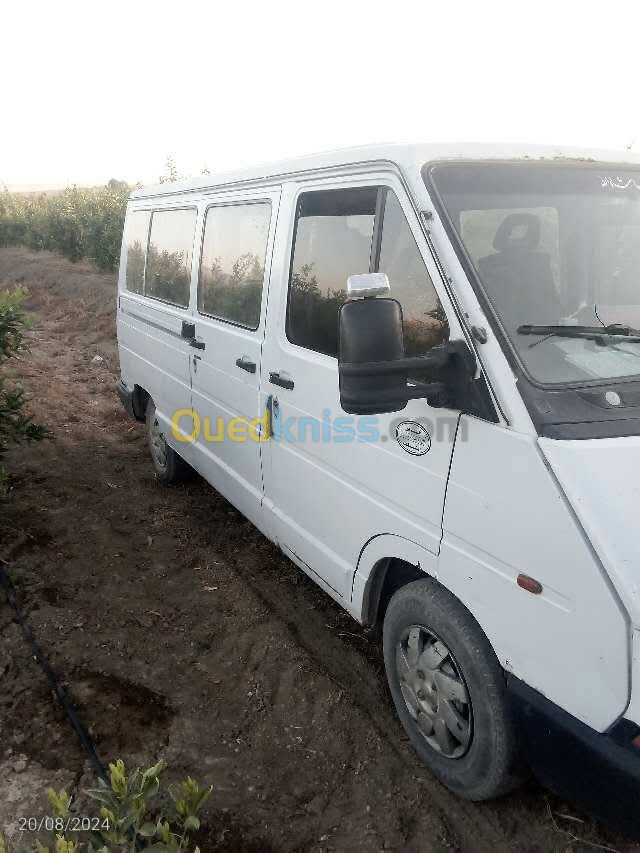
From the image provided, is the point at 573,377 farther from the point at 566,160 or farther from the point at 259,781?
the point at 259,781

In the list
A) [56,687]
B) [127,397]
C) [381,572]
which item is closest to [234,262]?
[381,572]

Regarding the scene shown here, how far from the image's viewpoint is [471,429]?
2072 mm

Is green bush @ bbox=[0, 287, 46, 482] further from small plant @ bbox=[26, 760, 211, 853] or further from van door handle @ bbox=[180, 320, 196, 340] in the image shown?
small plant @ bbox=[26, 760, 211, 853]

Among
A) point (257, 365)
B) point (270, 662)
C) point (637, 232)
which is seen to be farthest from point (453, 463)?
point (270, 662)

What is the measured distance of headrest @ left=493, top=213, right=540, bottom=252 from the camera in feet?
7.46

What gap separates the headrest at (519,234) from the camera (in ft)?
7.46

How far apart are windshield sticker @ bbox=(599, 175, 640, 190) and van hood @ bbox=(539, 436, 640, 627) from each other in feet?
3.79

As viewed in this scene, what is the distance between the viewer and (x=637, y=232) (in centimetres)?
246

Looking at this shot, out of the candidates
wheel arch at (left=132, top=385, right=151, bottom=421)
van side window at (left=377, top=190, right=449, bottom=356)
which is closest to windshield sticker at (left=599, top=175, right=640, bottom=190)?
van side window at (left=377, top=190, right=449, bottom=356)

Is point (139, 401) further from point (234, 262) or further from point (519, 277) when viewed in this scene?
point (519, 277)

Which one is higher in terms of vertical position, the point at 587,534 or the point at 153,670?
the point at 587,534

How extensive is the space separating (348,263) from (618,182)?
1087 millimetres

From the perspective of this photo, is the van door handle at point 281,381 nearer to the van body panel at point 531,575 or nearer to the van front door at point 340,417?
the van front door at point 340,417

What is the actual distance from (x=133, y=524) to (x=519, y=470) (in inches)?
143
